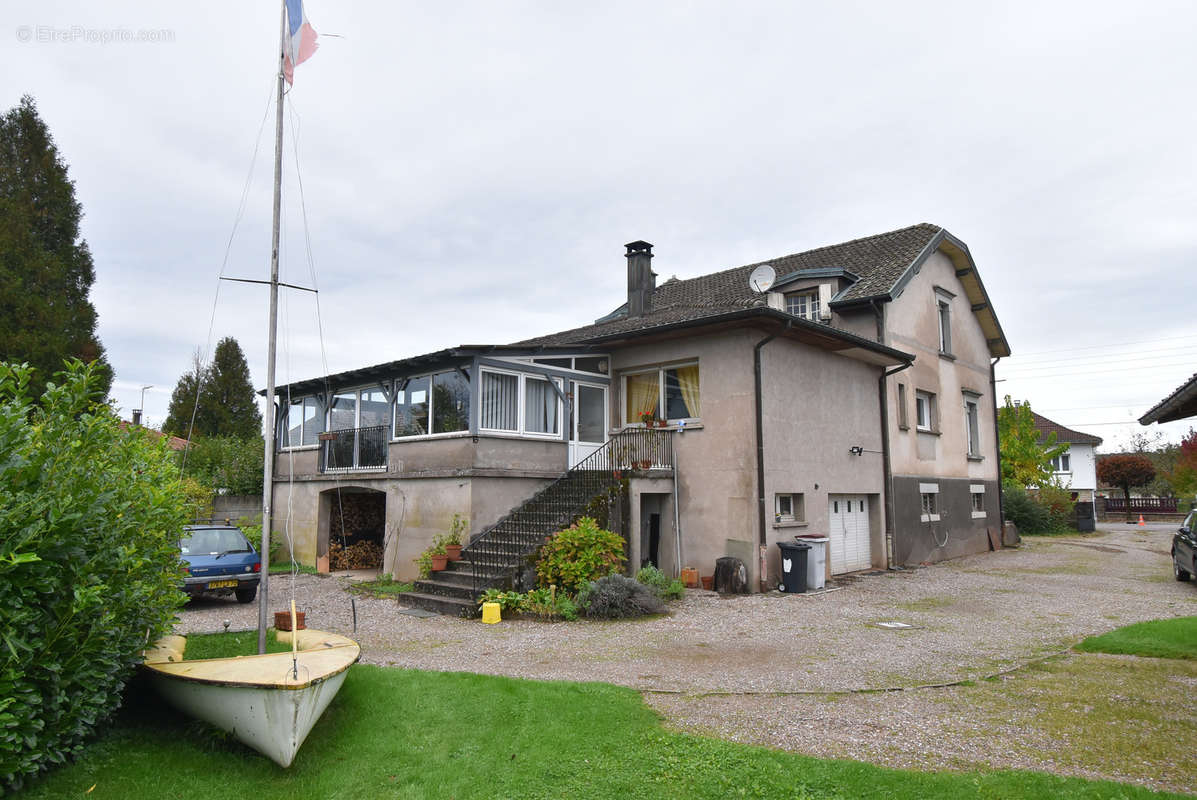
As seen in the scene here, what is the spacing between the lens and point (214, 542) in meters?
12.9

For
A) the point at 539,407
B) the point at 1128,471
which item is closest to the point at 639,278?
the point at 539,407

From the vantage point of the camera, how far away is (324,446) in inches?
746

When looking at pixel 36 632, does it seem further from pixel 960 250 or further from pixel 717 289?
pixel 960 250

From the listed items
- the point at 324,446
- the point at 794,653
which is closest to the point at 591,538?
the point at 794,653

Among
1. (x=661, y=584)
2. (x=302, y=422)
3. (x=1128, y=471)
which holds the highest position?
(x=302, y=422)

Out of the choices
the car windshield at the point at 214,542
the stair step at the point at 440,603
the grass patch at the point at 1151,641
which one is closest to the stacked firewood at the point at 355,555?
the car windshield at the point at 214,542

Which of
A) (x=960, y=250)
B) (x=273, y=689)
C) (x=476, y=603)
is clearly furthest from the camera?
(x=960, y=250)

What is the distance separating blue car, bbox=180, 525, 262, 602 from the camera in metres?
12.2

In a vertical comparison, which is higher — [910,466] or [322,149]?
[322,149]

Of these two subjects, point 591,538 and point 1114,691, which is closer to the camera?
point 1114,691

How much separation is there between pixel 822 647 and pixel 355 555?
13012 mm

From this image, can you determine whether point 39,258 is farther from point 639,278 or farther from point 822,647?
point 822,647

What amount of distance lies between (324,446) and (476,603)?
30.5ft

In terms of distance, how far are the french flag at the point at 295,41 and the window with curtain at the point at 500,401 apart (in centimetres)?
770
